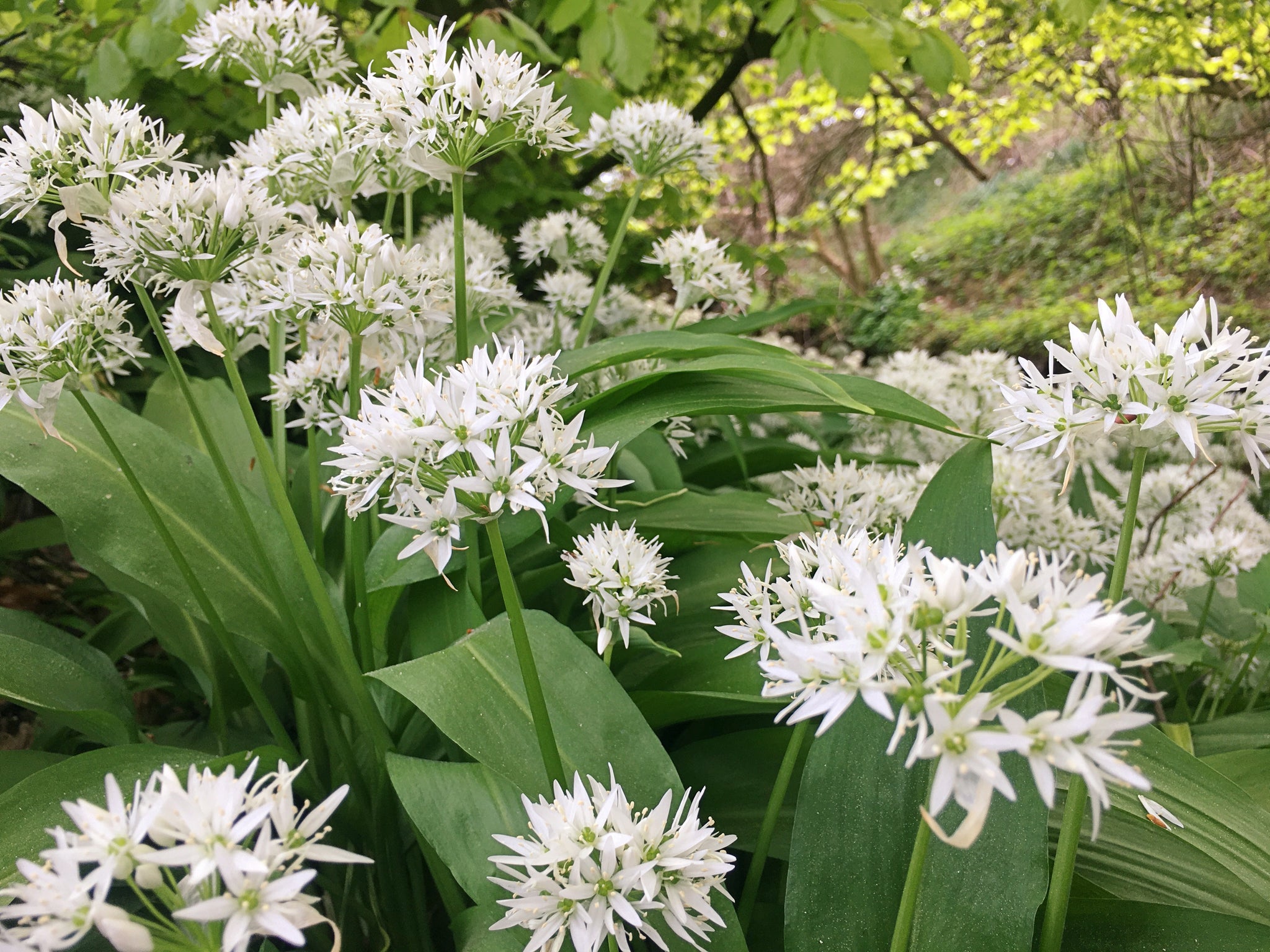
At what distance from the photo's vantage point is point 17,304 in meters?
0.94

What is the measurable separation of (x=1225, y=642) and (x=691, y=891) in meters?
1.41

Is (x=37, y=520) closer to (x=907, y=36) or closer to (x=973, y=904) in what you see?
(x=973, y=904)

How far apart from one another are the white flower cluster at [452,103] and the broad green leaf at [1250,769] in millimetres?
1191

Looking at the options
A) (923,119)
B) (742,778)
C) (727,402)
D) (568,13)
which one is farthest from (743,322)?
(923,119)

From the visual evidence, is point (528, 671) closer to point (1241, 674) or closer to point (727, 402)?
point (727, 402)

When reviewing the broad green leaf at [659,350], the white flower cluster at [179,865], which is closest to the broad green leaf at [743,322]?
the broad green leaf at [659,350]

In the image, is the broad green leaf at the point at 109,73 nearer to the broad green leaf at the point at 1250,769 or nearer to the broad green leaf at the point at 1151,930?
the broad green leaf at the point at 1151,930

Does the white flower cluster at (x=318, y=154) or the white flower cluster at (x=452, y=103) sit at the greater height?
the white flower cluster at (x=318, y=154)

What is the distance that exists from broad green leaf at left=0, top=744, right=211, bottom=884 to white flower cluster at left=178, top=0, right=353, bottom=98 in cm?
102

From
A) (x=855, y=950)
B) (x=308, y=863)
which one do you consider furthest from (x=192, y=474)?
(x=855, y=950)

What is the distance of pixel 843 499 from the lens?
1244 mm

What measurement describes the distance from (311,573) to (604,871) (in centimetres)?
50

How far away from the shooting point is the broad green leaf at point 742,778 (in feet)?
3.40

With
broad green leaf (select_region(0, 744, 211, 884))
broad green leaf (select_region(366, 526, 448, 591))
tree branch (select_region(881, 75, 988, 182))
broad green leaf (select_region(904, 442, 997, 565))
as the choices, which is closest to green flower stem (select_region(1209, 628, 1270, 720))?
broad green leaf (select_region(904, 442, 997, 565))
